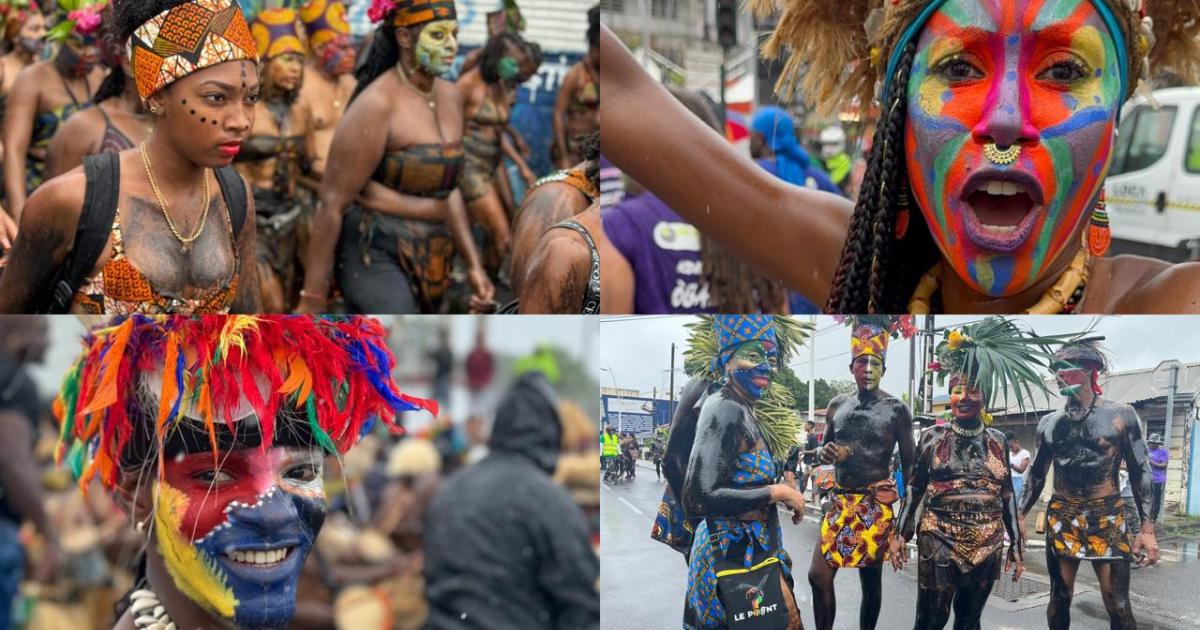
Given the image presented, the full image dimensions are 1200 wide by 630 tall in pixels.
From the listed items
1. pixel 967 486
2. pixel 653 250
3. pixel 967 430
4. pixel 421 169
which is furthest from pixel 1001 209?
pixel 421 169

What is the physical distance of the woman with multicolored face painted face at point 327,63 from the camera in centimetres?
796

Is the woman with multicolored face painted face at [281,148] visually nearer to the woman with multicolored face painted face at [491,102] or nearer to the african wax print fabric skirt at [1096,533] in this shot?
the woman with multicolored face painted face at [491,102]

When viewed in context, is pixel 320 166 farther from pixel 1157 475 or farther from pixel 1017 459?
pixel 1157 475

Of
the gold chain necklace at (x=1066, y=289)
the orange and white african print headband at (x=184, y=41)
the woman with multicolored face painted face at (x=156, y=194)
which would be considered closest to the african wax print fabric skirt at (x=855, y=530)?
the gold chain necklace at (x=1066, y=289)

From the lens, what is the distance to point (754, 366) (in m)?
2.82

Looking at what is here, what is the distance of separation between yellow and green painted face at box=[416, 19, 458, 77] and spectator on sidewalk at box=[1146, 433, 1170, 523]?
356 cm

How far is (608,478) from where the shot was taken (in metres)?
2.86

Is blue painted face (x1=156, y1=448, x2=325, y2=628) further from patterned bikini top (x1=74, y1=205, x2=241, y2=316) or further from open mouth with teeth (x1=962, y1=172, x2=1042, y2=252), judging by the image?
open mouth with teeth (x1=962, y1=172, x2=1042, y2=252)

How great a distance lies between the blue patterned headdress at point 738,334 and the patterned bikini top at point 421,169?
9.57 ft

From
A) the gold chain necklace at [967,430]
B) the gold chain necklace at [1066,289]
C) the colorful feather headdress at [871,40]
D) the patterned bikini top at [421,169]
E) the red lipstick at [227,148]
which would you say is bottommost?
the gold chain necklace at [967,430]

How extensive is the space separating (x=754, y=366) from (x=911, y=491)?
43 centimetres

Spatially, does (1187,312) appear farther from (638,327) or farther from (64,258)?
(64,258)

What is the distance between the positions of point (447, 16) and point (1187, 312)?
357cm

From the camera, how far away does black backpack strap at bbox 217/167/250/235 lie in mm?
3348
